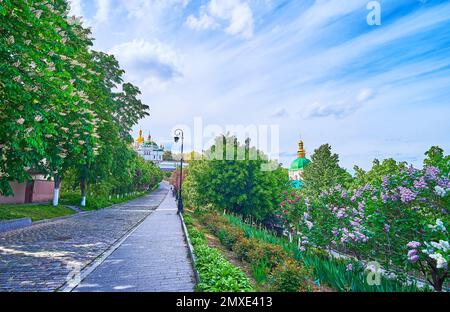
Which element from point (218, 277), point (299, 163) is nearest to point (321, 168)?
point (299, 163)

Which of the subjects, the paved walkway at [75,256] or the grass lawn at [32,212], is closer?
the paved walkway at [75,256]

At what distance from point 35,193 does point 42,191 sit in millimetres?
1394

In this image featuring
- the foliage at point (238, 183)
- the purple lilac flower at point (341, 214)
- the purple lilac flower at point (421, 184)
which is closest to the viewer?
the purple lilac flower at point (421, 184)

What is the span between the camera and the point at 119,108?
2748 cm

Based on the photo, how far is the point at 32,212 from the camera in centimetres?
1798

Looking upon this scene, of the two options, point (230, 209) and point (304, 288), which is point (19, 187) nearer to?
point (230, 209)

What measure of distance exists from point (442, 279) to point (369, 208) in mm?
1914

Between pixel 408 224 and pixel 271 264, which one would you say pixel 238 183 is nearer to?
pixel 271 264

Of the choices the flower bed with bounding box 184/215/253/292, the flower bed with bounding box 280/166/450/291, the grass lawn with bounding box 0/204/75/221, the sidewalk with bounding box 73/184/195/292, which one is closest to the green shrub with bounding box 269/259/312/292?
the flower bed with bounding box 184/215/253/292

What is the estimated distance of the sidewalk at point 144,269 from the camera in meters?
5.90

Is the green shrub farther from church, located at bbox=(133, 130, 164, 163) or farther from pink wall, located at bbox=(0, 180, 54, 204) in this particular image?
church, located at bbox=(133, 130, 164, 163)

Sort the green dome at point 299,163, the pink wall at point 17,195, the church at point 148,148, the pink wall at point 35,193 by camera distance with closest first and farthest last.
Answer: the pink wall at point 17,195, the pink wall at point 35,193, the green dome at point 299,163, the church at point 148,148

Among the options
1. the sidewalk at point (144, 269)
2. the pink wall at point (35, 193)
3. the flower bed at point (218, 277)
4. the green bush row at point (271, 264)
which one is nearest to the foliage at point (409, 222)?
the green bush row at point (271, 264)

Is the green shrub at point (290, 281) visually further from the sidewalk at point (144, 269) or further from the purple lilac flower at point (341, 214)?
the purple lilac flower at point (341, 214)
